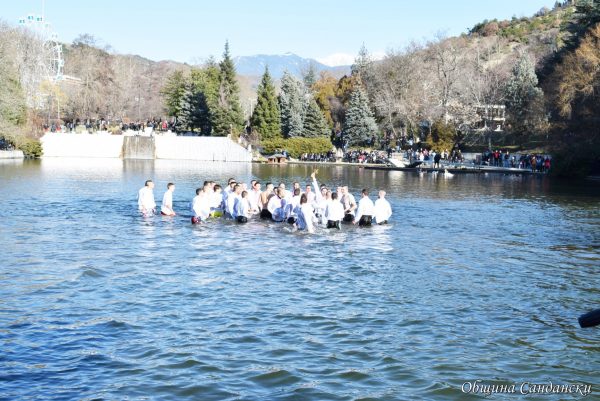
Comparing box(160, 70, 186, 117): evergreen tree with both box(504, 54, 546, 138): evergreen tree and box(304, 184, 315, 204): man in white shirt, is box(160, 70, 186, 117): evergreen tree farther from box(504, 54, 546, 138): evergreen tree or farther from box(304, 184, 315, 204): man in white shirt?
box(304, 184, 315, 204): man in white shirt

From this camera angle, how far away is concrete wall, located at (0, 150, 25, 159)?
6969 cm

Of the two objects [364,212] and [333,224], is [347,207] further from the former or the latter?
[333,224]

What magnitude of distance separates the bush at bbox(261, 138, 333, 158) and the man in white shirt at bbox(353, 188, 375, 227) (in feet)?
185

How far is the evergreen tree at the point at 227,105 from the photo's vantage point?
3406 inches

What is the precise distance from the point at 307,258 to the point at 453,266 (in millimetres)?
4149

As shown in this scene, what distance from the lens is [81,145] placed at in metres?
81.8

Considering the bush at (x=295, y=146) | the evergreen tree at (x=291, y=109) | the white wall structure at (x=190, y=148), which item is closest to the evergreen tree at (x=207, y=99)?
the white wall structure at (x=190, y=148)

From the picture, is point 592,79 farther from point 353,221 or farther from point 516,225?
point 353,221

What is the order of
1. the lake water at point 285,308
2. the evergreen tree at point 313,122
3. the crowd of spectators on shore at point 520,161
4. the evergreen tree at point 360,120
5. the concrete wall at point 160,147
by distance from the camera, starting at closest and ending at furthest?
the lake water at point 285,308 < the crowd of spectators on shore at point 520,161 < the concrete wall at point 160,147 < the evergreen tree at point 360,120 < the evergreen tree at point 313,122

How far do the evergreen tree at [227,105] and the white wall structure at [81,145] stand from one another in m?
12.3

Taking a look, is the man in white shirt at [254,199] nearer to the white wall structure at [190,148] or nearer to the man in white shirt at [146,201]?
the man in white shirt at [146,201]

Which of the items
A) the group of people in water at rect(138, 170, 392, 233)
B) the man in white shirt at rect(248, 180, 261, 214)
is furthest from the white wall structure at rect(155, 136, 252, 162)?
the man in white shirt at rect(248, 180, 261, 214)

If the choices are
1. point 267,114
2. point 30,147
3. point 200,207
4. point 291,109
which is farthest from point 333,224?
point 291,109

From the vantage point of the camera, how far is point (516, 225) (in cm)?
2853
